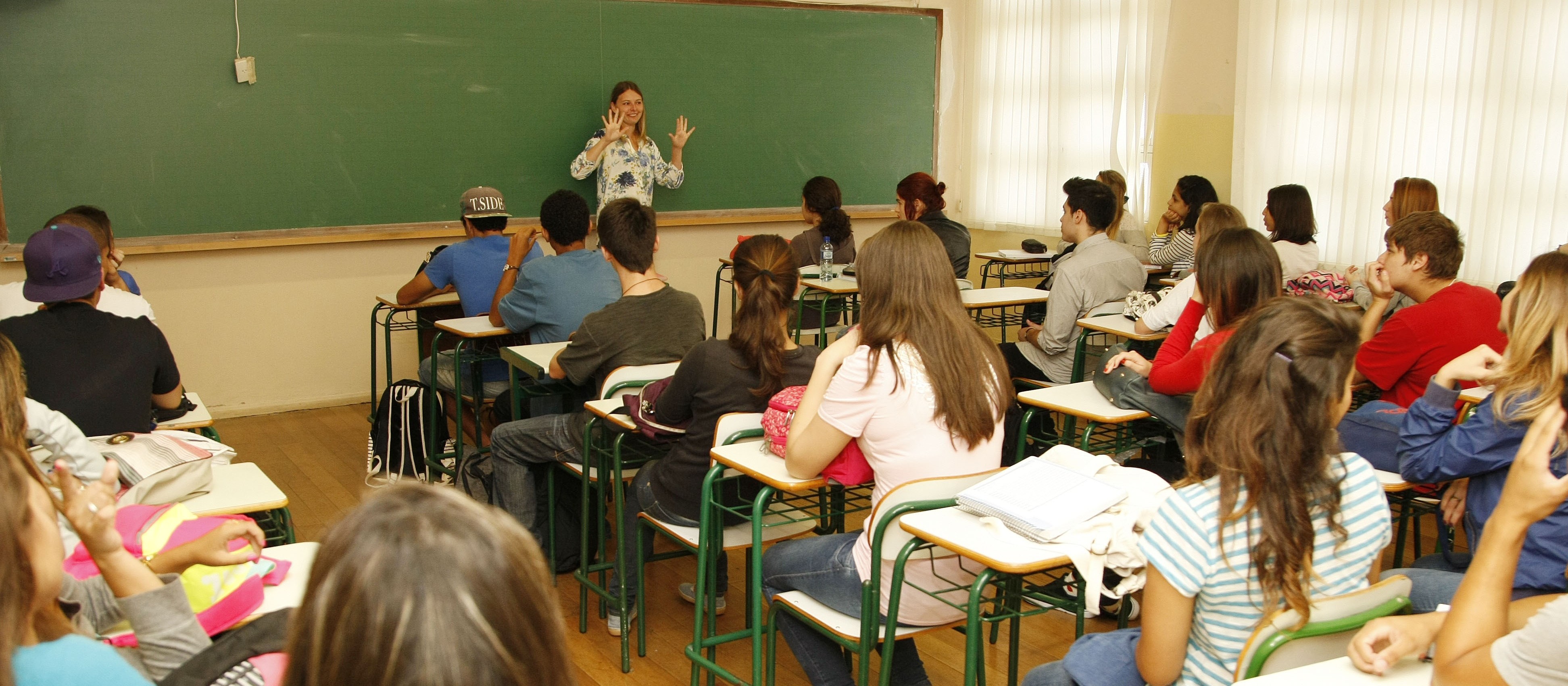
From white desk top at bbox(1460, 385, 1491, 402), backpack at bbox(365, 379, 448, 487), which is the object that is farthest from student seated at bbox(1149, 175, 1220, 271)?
backpack at bbox(365, 379, 448, 487)

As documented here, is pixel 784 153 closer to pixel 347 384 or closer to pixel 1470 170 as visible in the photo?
pixel 347 384

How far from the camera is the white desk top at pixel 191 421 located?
115 inches

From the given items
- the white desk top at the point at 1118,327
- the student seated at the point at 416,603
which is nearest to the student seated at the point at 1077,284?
the white desk top at the point at 1118,327

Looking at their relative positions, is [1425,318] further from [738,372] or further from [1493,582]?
[1493,582]

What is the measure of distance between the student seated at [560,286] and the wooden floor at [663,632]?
3.01 feet

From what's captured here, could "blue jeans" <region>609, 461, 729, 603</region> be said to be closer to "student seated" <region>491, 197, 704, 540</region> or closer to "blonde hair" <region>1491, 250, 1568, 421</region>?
"student seated" <region>491, 197, 704, 540</region>

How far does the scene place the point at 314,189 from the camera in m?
5.71

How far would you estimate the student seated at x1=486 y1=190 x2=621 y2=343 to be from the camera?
404cm

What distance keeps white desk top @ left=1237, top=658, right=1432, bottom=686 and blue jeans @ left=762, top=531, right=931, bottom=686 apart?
3.09 ft

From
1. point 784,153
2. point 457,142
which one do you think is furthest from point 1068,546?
point 784,153

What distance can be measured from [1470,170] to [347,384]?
5651mm

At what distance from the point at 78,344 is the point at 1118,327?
10.6ft

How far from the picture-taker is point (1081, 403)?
3109 mm

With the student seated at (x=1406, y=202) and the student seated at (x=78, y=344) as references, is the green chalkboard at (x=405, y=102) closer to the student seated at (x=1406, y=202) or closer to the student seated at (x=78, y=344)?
the student seated at (x=78, y=344)
